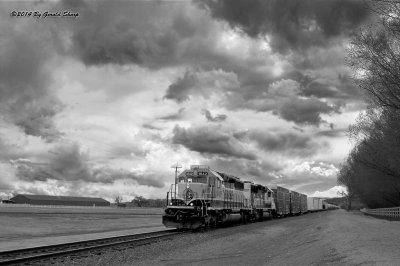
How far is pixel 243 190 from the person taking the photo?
40875 millimetres

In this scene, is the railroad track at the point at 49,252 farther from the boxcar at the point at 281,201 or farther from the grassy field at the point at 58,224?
the boxcar at the point at 281,201

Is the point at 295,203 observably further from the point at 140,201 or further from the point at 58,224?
the point at 140,201

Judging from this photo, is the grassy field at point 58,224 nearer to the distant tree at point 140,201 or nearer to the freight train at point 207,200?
the freight train at point 207,200

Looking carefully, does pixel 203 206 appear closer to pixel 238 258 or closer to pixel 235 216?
pixel 235 216

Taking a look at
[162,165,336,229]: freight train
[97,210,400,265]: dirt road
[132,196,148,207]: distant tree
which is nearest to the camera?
[97,210,400,265]: dirt road

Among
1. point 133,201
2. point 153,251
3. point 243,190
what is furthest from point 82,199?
point 153,251

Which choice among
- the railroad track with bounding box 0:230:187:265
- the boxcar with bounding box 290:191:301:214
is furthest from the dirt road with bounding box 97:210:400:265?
the boxcar with bounding box 290:191:301:214

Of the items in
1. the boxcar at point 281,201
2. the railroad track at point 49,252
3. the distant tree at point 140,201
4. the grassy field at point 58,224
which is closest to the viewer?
the railroad track at point 49,252

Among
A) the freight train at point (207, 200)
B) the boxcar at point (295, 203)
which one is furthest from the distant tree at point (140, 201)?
the freight train at point (207, 200)

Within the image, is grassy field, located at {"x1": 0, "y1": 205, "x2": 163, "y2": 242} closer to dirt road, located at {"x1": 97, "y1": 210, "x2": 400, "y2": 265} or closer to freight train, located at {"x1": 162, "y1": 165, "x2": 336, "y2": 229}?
freight train, located at {"x1": 162, "y1": 165, "x2": 336, "y2": 229}

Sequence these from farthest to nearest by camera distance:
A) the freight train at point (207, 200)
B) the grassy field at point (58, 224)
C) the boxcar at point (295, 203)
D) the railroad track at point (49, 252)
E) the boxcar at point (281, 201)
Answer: the boxcar at point (295, 203) < the boxcar at point (281, 201) < the grassy field at point (58, 224) < the freight train at point (207, 200) < the railroad track at point (49, 252)

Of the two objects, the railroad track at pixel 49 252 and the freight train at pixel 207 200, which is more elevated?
the freight train at pixel 207 200

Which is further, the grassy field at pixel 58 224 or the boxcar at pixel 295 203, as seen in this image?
the boxcar at pixel 295 203

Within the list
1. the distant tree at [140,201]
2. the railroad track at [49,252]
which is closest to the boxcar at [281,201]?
the railroad track at [49,252]
